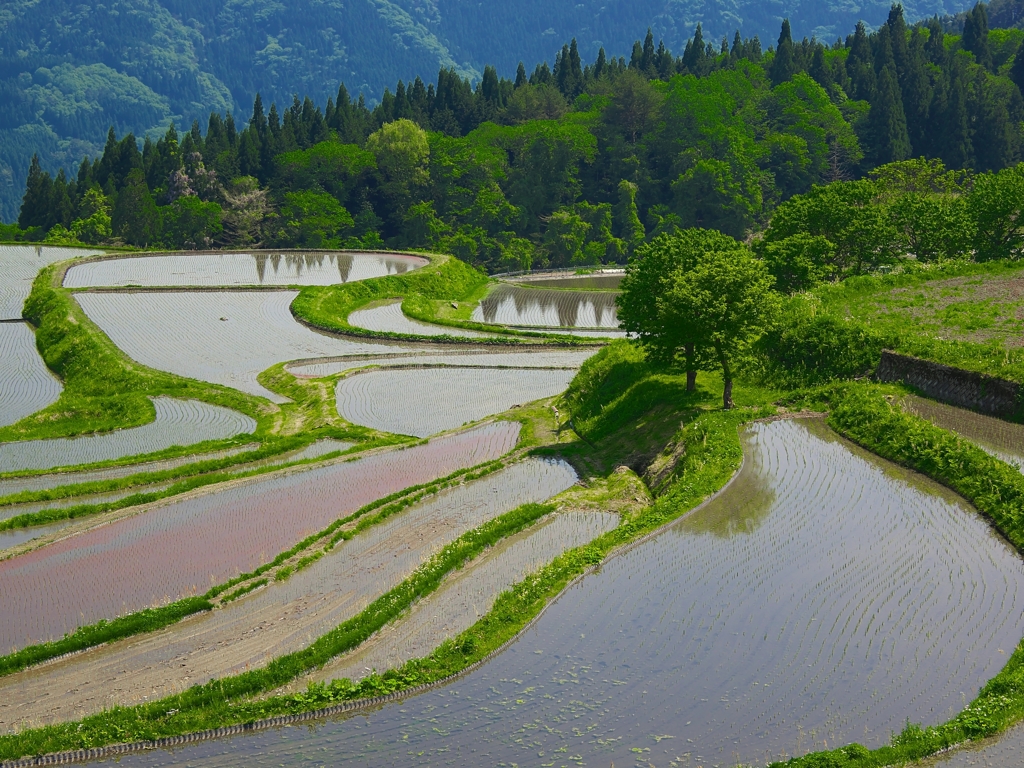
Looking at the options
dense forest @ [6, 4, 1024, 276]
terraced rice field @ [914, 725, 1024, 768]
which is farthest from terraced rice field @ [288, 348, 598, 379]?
dense forest @ [6, 4, 1024, 276]

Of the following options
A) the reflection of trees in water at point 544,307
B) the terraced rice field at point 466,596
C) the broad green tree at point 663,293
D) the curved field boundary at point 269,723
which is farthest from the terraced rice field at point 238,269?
the curved field boundary at point 269,723

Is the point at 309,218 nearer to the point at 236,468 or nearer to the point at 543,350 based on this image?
the point at 543,350

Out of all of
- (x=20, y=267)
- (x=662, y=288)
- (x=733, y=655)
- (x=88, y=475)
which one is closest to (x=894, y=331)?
(x=662, y=288)

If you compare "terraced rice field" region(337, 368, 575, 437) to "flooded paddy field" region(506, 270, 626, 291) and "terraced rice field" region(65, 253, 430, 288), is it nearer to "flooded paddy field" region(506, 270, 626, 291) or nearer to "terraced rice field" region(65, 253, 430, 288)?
"terraced rice field" region(65, 253, 430, 288)

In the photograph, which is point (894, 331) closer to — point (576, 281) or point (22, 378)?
point (22, 378)

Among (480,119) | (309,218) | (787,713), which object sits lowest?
(787,713)

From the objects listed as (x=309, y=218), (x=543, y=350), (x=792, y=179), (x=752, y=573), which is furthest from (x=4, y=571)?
(x=792, y=179)
